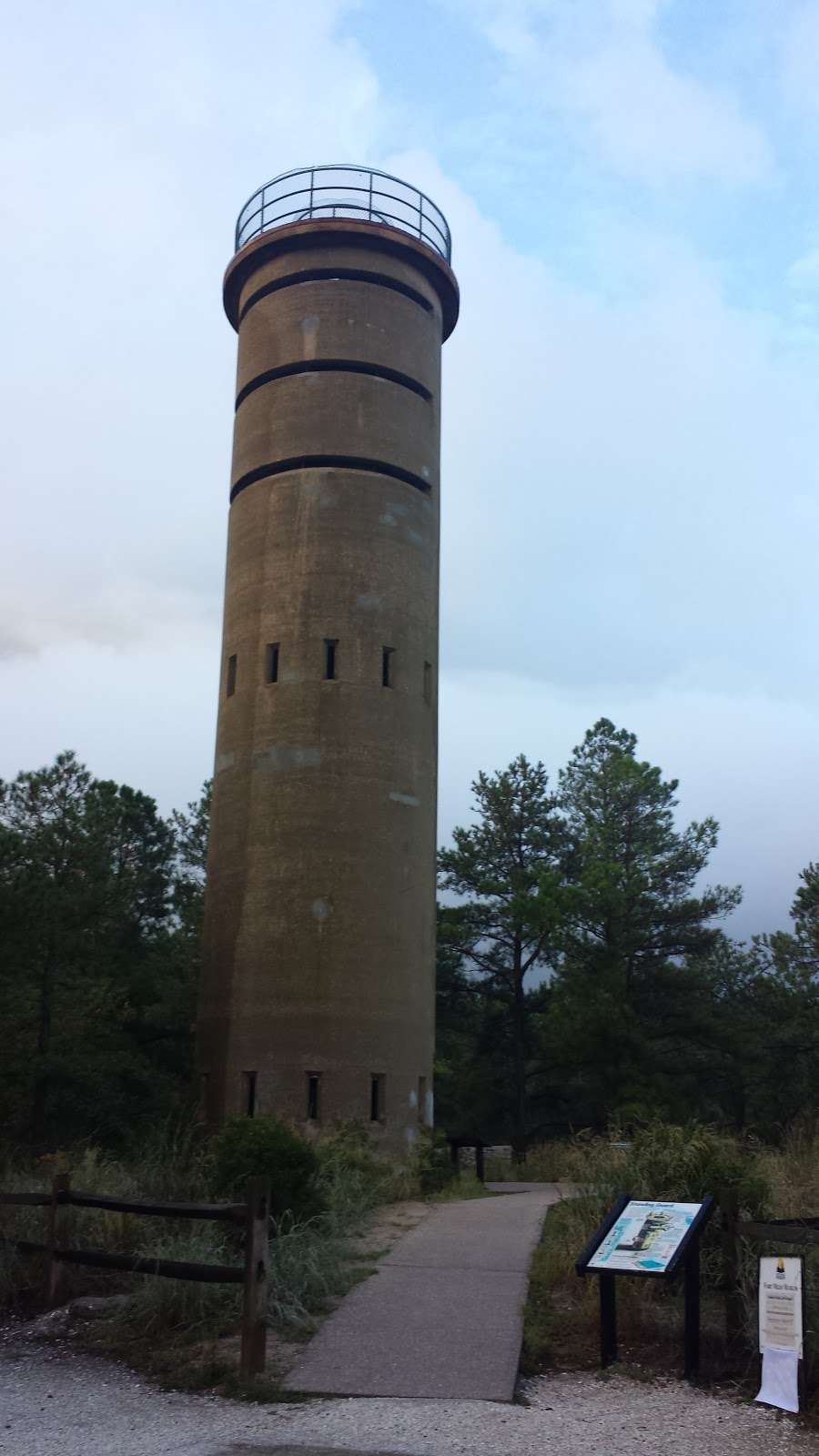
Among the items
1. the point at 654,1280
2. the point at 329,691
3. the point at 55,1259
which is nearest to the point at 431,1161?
the point at 329,691

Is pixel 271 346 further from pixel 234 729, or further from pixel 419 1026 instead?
pixel 419 1026

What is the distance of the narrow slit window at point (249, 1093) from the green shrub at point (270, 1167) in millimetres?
6834

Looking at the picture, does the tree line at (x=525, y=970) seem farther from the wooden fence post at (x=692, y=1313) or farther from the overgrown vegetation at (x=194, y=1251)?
the wooden fence post at (x=692, y=1313)

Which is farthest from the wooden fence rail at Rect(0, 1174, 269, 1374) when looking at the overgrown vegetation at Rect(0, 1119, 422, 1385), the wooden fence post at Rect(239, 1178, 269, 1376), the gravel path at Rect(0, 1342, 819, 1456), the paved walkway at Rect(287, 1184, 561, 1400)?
the gravel path at Rect(0, 1342, 819, 1456)

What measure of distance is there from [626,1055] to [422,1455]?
78.3 ft

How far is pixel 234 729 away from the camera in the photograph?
21.0 meters

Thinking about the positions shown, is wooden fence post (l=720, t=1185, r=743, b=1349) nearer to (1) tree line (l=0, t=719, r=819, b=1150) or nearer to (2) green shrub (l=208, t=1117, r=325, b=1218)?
(2) green shrub (l=208, t=1117, r=325, b=1218)

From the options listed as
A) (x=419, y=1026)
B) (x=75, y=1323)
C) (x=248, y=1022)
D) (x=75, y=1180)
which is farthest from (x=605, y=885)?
(x=75, y=1323)

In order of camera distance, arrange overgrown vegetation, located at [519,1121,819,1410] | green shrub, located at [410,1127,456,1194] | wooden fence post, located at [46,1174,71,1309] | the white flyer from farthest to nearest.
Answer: green shrub, located at [410,1127,456,1194] < wooden fence post, located at [46,1174,71,1309] < overgrown vegetation, located at [519,1121,819,1410] < the white flyer

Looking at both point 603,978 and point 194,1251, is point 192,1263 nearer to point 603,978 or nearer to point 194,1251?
point 194,1251

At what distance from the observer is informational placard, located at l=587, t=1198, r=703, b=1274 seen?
742cm

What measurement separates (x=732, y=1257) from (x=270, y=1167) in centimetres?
481

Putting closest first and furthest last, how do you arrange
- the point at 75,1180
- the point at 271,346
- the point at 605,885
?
1. the point at 75,1180
2. the point at 271,346
3. the point at 605,885

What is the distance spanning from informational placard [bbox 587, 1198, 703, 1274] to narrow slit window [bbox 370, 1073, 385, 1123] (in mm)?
11073
